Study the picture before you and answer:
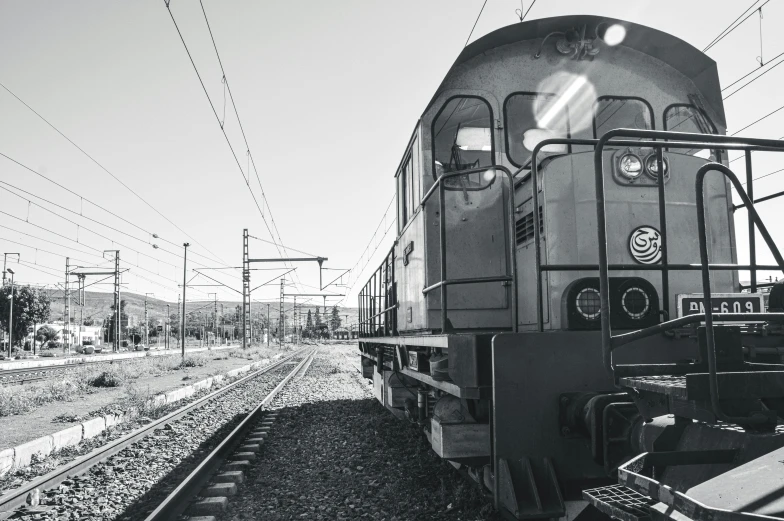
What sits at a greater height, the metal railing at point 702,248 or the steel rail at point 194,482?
the metal railing at point 702,248

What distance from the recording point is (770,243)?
243 centimetres

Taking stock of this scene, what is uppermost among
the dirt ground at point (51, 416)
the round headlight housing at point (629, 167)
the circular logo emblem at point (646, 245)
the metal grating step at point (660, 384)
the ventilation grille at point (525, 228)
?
the round headlight housing at point (629, 167)

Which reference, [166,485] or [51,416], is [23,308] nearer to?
[51,416]

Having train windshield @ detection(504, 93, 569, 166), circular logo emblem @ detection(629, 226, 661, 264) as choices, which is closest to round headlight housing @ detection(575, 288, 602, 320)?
circular logo emblem @ detection(629, 226, 661, 264)

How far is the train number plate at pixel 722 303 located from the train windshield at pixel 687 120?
1953mm

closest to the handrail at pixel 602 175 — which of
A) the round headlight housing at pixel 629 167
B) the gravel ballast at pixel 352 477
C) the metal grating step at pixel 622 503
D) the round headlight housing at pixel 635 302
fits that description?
the metal grating step at pixel 622 503

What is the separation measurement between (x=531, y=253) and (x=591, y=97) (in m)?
1.42

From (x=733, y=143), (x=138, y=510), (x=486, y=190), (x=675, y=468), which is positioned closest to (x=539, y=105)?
(x=486, y=190)

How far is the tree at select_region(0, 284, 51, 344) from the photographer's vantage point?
144 ft

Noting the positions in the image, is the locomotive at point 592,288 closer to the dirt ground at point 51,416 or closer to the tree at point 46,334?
the dirt ground at point 51,416

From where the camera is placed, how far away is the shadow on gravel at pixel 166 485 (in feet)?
15.7

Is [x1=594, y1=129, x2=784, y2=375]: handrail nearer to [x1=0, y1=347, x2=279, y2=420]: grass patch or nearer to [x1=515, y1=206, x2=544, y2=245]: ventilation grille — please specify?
[x1=515, y1=206, x2=544, y2=245]: ventilation grille

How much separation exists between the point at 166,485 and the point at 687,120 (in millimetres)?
5760

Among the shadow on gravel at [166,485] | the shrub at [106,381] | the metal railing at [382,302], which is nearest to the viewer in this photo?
the shadow on gravel at [166,485]
